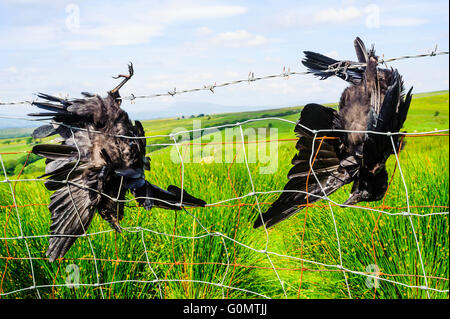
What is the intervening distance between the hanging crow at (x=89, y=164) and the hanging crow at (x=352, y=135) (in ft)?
2.36

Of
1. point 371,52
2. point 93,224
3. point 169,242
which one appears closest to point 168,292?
point 169,242

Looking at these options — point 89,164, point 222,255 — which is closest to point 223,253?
point 222,255

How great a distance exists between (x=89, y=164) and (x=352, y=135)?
1548 millimetres

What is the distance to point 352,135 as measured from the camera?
228 cm

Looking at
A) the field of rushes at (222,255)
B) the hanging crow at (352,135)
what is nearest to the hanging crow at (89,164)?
the field of rushes at (222,255)

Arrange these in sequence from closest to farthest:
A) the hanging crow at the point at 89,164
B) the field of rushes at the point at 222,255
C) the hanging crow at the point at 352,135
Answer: the hanging crow at the point at 352,135 < the hanging crow at the point at 89,164 < the field of rushes at the point at 222,255

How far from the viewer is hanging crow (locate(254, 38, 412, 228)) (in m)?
2.12

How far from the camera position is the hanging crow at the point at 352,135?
83.3 inches

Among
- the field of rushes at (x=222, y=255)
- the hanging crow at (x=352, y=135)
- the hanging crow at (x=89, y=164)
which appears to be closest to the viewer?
the hanging crow at (x=352, y=135)

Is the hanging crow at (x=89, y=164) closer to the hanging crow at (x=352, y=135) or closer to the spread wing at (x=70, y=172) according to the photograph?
the spread wing at (x=70, y=172)

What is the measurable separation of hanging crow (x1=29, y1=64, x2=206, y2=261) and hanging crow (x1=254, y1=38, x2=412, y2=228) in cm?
72

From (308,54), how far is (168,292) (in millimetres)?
1978

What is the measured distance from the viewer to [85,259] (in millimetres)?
2785
